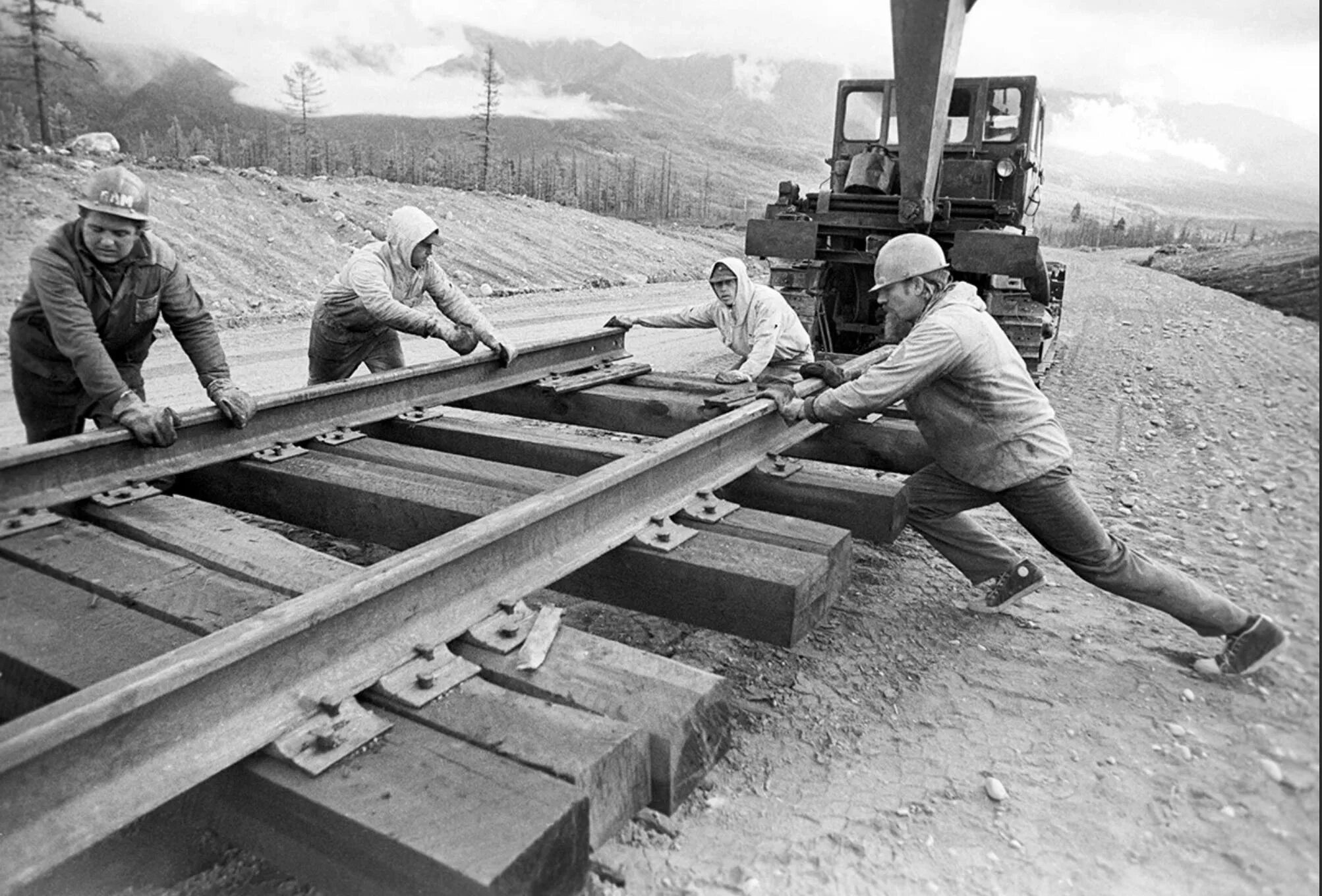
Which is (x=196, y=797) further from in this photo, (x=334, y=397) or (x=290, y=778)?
(x=334, y=397)

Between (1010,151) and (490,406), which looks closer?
(490,406)

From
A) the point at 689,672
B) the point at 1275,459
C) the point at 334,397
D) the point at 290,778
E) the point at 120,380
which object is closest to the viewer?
the point at 1275,459

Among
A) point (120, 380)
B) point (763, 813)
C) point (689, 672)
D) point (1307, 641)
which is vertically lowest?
point (763, 813)

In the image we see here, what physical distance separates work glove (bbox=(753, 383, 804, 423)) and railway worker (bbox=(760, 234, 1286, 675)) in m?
0.11

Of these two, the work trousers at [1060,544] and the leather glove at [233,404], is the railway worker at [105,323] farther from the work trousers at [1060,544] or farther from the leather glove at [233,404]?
the work trousers at [1060,544]

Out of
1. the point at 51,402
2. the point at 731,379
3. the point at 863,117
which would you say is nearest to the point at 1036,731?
the point at 731,379

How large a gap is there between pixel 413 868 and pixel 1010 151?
1043 centimetres

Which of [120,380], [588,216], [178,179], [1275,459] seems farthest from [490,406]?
[588,216]

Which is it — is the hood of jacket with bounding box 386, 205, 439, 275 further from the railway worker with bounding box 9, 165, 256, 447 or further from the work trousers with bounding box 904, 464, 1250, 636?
the work trousers with bounding box 904, 464, 1250, 636

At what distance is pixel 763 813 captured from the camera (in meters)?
2.47

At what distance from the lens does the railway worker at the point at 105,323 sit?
3668 mm

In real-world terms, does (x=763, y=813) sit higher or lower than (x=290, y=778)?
lower

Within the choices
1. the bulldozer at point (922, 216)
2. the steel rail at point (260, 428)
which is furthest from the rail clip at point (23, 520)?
the bulldozer at point (922, 216)

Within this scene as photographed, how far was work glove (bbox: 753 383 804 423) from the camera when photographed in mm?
4055
